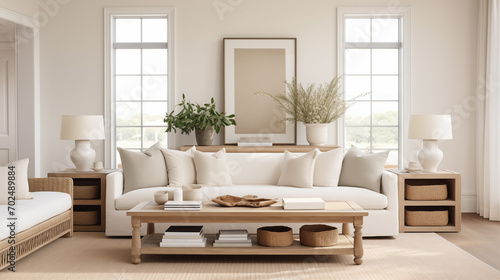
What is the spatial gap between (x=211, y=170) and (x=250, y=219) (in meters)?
1.41

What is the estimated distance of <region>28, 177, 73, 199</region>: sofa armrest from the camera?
4.98 metres

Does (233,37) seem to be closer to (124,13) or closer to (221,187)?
(124,13)

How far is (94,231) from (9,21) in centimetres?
267

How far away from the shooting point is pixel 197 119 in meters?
6.07

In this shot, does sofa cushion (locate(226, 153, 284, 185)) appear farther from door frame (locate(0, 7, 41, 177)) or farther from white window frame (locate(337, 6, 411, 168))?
door frame (locate(0, 7, 41, 177))

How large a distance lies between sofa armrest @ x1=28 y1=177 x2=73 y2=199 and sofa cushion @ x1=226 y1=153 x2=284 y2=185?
1.68 meters

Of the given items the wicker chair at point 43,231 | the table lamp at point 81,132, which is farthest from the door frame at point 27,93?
the wicker chair at point 43,231

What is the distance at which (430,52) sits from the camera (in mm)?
6453

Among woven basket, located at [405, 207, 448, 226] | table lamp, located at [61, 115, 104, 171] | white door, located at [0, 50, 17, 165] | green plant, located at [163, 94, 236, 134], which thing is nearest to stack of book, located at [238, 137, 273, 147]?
green plant, located at [163, 94, 236, 134]

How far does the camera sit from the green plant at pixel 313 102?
20.2ft

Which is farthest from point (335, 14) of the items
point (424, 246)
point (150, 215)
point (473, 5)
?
point (150, 215)

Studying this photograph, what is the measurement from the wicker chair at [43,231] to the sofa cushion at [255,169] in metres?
1.71

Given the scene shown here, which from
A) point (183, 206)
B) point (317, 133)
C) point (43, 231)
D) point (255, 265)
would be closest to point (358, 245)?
point (255, 265)

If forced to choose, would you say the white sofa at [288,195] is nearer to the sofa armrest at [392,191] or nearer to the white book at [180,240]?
the sofa armrest at [392,191]
